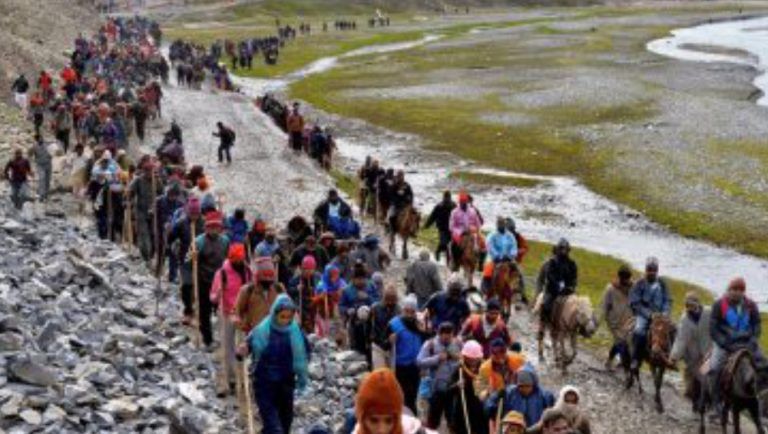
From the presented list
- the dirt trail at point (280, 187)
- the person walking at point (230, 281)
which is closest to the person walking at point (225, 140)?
the dirt trail at point (280, 187)

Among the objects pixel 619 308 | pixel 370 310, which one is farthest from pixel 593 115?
pixel 370 310

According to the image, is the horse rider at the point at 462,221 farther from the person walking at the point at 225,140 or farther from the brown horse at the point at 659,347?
the person walking at the point at 225,140

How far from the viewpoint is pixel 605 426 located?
1842cm

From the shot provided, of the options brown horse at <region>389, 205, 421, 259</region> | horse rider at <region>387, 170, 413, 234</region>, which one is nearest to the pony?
brown horse at <region>389, 205, 421, 259</region>

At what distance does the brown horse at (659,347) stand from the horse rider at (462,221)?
7.74 m

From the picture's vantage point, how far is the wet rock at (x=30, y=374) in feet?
44.7

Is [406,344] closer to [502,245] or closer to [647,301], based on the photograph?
[647,301]

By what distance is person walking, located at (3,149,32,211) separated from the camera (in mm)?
28047

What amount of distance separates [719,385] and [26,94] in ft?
119

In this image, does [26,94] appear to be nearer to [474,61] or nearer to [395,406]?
[395,406]

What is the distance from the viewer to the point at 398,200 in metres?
30.4

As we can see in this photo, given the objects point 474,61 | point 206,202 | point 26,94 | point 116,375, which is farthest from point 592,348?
point 474,61

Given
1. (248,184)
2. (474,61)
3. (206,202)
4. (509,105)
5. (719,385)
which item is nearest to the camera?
(719,385)

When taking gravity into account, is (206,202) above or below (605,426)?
above
